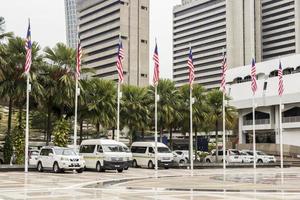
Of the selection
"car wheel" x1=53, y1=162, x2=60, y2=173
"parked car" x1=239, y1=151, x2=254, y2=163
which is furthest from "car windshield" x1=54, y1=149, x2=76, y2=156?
"parked car" x1=239, y1=151, x2=254, y2=163

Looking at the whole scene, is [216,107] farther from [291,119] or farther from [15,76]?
[291,119]

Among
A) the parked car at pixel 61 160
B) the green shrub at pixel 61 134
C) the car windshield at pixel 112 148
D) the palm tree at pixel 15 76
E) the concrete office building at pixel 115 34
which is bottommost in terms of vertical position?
the parked car at pixel 61 160

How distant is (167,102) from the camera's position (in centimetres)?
5041

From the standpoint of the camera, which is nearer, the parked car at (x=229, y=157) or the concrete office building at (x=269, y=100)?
the parked car at (x=229, y=157)

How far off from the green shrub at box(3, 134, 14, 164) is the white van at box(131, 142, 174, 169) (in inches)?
418

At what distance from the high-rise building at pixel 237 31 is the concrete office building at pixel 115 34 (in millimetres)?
25910

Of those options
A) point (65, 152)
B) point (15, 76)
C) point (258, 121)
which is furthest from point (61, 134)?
point (258, 121)

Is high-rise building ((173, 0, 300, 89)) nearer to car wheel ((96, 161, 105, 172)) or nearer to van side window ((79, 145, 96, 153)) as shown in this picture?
van side window ((79, 145, 96, 153))

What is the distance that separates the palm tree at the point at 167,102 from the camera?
165 ft

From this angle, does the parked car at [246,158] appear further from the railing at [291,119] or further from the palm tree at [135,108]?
the railing at [291,119]

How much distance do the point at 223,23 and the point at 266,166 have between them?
132547 mm

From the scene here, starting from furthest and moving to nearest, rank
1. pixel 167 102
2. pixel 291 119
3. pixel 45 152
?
pixel 291 119 < pixel 167 102 < pixel 45 152

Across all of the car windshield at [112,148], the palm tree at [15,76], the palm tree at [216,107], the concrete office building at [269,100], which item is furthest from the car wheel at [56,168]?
the concrete office building at [269,100]

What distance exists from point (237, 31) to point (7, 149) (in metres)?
118
